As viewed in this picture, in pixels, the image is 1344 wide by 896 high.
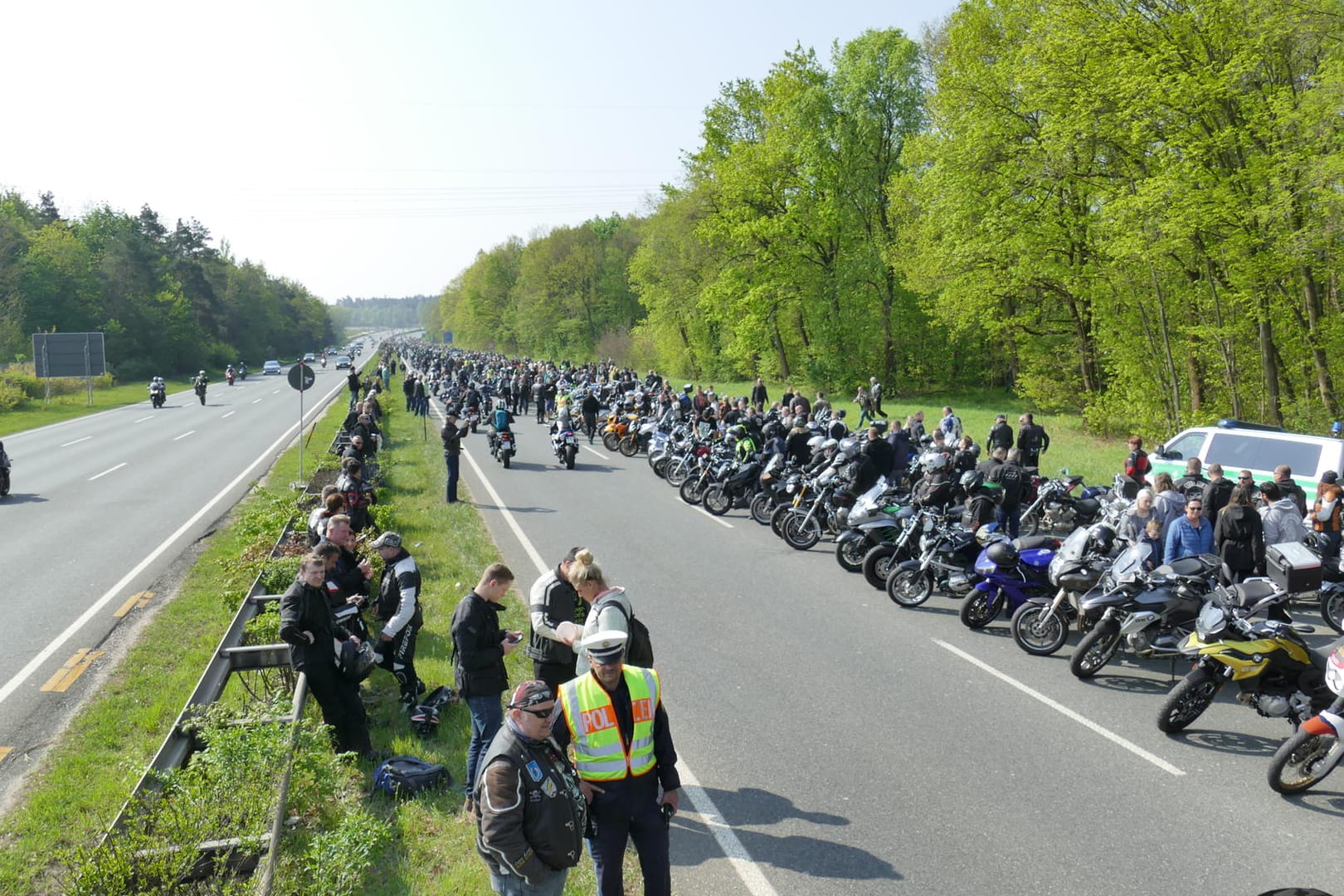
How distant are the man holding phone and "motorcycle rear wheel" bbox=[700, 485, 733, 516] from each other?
10.9 metres

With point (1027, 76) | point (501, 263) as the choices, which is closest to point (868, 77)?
point (1027, 76)

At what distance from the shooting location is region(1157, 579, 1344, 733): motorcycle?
6789 mm

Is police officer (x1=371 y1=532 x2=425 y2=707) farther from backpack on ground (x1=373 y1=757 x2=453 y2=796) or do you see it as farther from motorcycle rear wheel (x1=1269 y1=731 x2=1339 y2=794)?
motorcycle rear wheel (x1=1269 y1=731 x2=1339 y2=794)

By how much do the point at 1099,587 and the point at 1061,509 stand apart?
21.7 ft

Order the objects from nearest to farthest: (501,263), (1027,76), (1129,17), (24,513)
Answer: (24,513) < (1129,17) < (1027,76) < (501,263)

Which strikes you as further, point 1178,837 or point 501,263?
point 501,263

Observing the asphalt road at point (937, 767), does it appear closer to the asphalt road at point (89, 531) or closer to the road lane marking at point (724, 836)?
the road lane marking at point (724, 836)

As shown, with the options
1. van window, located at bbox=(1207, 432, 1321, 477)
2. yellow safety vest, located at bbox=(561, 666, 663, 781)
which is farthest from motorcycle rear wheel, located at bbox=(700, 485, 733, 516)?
yellow safety vest, located at bbox=(561, 666, 663, 781)

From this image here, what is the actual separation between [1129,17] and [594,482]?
1677 cm

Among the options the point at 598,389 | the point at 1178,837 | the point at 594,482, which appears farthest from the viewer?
the point at 598,389

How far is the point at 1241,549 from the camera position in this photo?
999cm

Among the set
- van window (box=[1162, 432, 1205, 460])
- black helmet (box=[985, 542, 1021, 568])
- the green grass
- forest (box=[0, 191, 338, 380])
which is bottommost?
the green grass

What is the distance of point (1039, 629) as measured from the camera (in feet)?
29.7

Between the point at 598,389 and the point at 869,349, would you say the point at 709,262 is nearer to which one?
the point at 869,349
